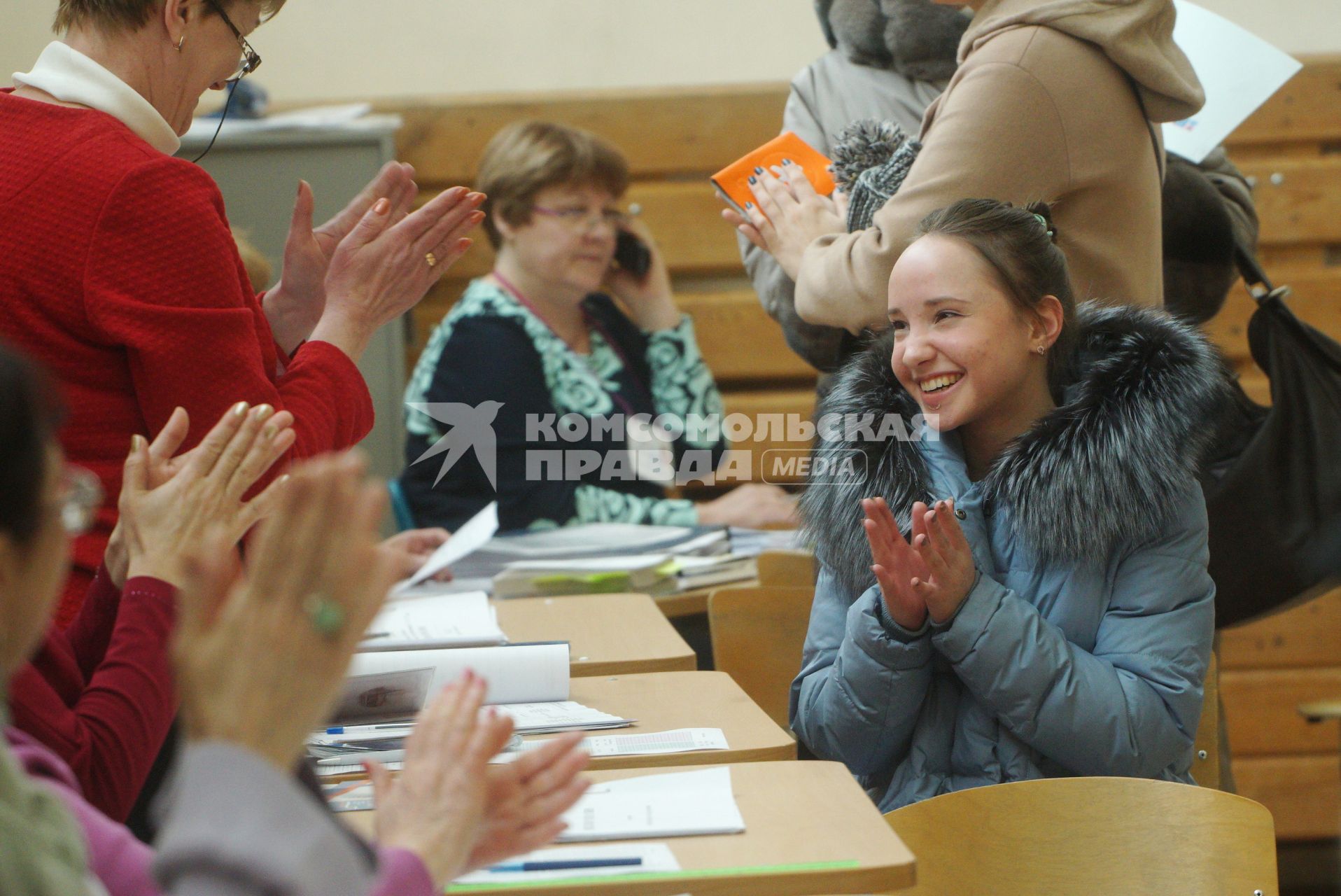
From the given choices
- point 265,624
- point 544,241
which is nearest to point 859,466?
point 265,624

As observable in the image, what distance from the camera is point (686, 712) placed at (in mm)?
1726

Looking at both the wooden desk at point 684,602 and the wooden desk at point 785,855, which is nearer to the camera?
the wooden desk at point 785,855

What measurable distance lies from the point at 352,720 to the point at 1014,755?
0.82 m

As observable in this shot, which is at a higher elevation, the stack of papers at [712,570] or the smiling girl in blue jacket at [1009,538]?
the smiling girl in blue jacket at [1009,538]

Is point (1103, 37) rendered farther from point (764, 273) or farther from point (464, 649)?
point (464, 649)

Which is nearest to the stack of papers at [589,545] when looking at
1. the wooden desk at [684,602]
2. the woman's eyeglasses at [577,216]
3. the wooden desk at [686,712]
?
the wooden desk at [684,602]

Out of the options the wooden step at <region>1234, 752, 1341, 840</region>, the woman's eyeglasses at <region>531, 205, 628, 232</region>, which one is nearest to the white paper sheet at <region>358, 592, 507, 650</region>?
the woman's eyeglasses at <region>531, 205, 628, 232</region>

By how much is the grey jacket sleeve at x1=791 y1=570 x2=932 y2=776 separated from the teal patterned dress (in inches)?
53.4

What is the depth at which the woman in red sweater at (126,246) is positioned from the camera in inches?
55.1

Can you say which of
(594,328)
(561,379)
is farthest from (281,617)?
(594,328)

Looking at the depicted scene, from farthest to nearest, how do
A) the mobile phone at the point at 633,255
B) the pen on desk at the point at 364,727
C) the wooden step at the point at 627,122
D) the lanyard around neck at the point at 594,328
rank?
1. the wooden step at the point at 627,122
2. the mobile phone at the point at 633,255
3. the lanyard around neck at the point at 594,328
4. the pen on desk at the point at 364,727

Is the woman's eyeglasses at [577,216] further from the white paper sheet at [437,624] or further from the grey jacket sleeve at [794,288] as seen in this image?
the white paper sheet at [437,624]

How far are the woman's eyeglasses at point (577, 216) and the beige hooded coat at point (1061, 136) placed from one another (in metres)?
1.48

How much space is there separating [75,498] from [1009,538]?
1259 millimetres
